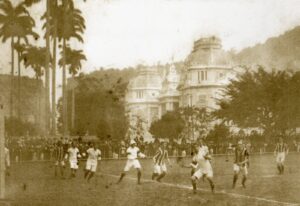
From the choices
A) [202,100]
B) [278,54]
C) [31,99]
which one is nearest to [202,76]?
[202,100]

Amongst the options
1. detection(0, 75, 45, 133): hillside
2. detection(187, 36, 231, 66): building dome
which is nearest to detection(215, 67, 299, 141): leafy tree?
detection(187, 36, 231, 66): building dome

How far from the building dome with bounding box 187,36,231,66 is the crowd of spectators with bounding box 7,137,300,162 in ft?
50.9

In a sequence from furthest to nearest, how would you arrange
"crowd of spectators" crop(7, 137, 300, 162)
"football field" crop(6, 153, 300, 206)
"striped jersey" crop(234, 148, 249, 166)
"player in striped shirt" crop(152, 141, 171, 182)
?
"crowd of spectators" crop(7, 137, 300, 162)
"player in striped shirt" crop(152, 141, 171, 182)
"striped jersey" crop(234, 148, 249, 166)
"football field" crop(6, 153, 300, 206)

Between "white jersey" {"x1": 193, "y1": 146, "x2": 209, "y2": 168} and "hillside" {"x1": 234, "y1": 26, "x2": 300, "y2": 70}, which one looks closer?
"white jersey" {"x1": 193, "y1": 146, "x2": 209, "y2": 168}

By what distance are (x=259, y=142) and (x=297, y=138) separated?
4.70 meters

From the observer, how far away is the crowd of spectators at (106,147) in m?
31.0

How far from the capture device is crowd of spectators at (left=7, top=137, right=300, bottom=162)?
3096 cm

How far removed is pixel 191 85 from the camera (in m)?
55.5

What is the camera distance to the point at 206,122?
47469 millimetres

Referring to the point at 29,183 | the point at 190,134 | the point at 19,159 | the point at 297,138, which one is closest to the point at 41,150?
the point at 19,159

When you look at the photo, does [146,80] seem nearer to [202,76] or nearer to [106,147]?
[202,76]

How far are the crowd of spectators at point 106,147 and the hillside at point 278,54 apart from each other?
7.75 metres

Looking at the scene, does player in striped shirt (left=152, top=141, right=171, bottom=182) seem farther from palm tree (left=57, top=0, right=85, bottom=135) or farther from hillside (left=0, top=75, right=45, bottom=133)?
hillside (left=0, top=75, right=45, bottom=133)

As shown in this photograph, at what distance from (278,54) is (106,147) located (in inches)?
834
